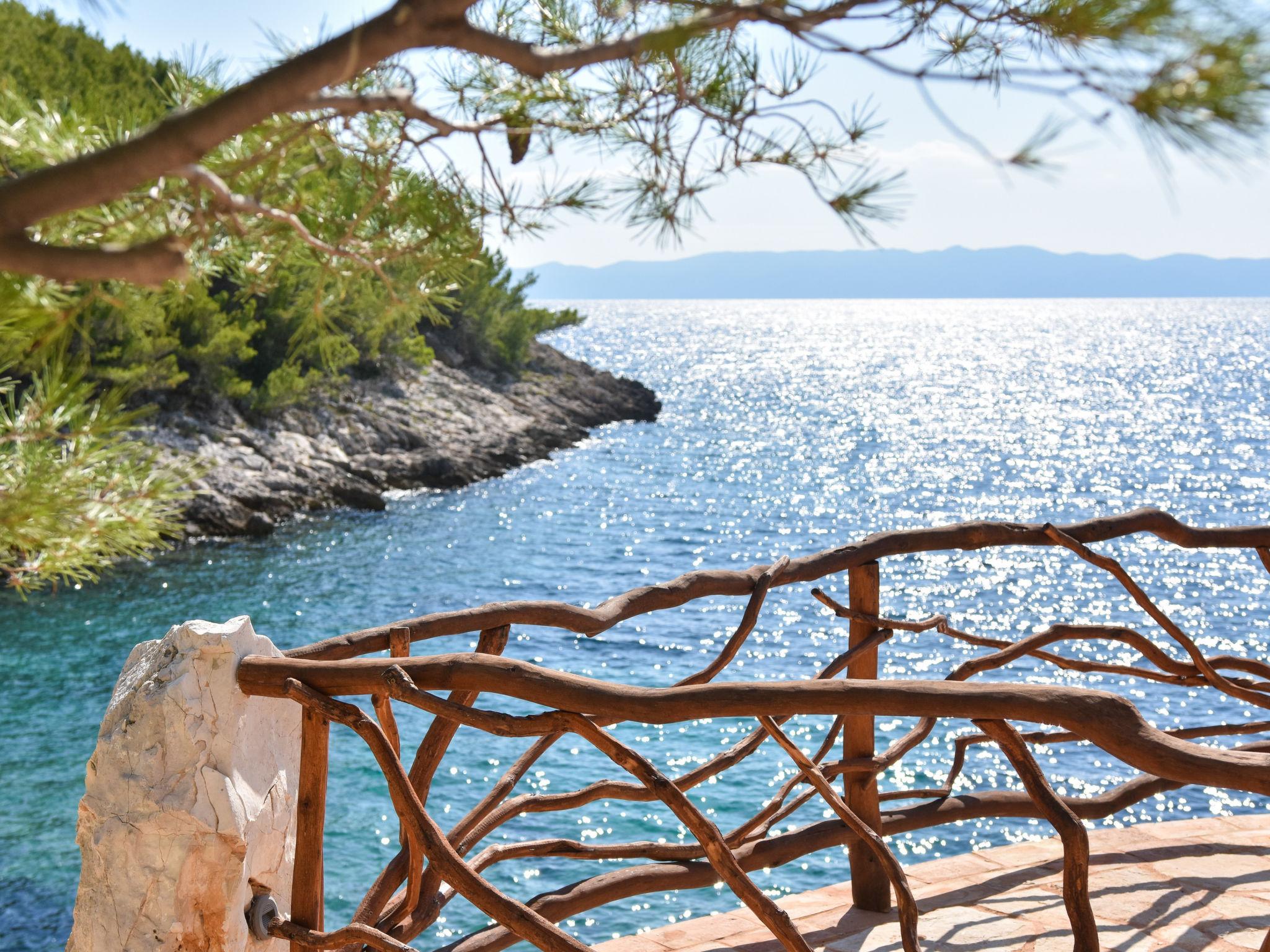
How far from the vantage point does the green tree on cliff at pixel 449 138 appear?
1.12 m

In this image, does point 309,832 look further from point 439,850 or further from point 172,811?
point 439,850

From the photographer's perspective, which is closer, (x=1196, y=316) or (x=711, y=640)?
(x=711, y=640)

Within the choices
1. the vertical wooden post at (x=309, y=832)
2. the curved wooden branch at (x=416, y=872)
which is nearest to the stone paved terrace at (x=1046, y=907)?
the curved wooden branch at (x=416, y=872)

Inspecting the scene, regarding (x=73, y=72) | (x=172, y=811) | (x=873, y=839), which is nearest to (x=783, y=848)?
(x=873, y=839)

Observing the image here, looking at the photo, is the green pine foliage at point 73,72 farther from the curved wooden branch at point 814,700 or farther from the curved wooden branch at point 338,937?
the curved wooden branch at point 338,937

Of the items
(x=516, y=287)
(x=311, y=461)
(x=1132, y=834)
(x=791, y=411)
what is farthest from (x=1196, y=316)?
(x=1132, y=834)

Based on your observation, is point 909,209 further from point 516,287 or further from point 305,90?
point 516,287

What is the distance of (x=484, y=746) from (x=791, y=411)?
33.6 metres

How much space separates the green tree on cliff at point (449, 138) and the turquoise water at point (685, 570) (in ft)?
17.8

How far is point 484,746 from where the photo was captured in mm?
10344

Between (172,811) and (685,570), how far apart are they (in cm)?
1681

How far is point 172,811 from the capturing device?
1.81m

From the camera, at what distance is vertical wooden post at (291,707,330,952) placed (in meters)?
1.83

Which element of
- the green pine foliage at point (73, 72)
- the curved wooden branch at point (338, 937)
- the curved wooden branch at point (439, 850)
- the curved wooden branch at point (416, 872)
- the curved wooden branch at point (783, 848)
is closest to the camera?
the curved wooden branch at point (439, 850)
